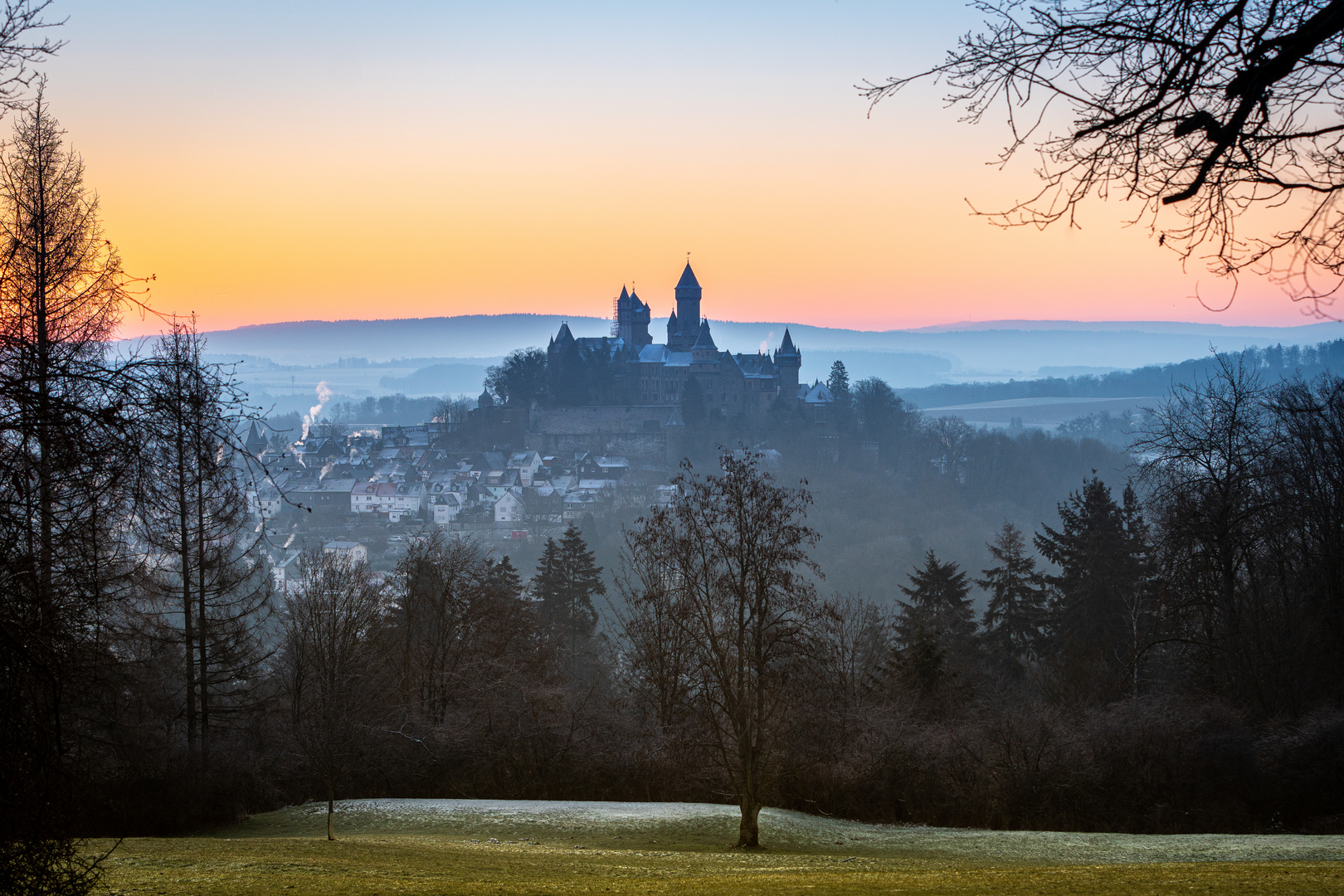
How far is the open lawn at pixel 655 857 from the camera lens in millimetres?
6930

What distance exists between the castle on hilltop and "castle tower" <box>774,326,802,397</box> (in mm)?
40

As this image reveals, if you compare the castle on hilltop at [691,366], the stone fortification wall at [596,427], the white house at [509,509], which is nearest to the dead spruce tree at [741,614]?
the white house at [509,509]

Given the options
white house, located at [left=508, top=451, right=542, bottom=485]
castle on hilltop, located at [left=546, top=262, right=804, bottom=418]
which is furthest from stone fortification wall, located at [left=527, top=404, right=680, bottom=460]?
white house, located at [left=508, top=451, right=542, bottom=485]

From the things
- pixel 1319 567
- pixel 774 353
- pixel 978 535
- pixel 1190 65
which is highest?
pixel 774 353

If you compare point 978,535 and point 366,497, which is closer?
point 978,535

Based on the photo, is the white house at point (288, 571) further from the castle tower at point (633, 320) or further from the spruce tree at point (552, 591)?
the castle tower at point (633, 320)

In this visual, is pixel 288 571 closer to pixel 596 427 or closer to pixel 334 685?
pixel 596 427

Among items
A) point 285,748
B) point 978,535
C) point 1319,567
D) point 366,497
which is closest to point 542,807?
point 285,748

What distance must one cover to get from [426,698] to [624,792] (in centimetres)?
621

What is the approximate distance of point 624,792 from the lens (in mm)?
16859

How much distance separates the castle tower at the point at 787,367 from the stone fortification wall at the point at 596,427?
1141cm

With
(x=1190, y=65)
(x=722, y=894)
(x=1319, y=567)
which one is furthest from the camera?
(x=1319, y=567)

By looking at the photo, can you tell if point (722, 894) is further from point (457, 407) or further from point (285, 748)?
point (457, 407)

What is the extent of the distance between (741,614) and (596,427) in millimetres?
80400
